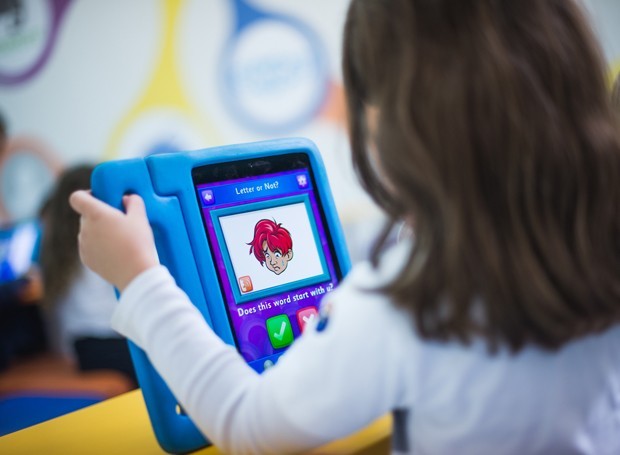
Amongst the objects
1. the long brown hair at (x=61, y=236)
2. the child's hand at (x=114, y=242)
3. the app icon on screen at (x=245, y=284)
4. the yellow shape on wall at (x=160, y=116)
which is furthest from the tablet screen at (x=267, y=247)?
the yellow shape on wall at (x=160, y=116)

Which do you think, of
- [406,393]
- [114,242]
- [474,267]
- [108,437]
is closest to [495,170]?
[474,267]

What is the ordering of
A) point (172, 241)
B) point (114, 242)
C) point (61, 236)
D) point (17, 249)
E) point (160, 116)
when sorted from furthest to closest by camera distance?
point (160, 116) → point (17, 249) → point (61, 236) → point (172, 241) → point (114, 242)

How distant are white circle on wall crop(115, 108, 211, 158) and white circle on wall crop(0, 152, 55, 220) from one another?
0.42m

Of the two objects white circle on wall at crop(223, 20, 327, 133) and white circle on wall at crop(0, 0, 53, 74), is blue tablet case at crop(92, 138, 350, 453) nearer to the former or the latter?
white circle on wall at crop(223, 20, 327, 133)

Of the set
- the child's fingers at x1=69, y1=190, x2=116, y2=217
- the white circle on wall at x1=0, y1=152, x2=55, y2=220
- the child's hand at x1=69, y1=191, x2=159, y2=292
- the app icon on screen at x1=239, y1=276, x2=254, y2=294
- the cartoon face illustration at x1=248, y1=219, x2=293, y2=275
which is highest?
the white circle on wall at x1=0, y1=152, x2=55, y2=220

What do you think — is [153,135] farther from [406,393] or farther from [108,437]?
[406,393]

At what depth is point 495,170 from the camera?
0.55 m

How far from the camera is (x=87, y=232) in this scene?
0.70m

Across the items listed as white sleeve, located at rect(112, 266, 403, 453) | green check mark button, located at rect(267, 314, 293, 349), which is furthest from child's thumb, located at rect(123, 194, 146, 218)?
green check mark button, located at rect(267, 314, 293, 349)

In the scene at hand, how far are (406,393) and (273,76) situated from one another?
10.6ft

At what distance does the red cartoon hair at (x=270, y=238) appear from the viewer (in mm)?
860

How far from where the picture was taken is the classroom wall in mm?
3529

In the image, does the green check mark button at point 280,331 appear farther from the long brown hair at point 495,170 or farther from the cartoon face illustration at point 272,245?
the long brown hair at point 495,170

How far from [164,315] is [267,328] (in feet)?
0.76
